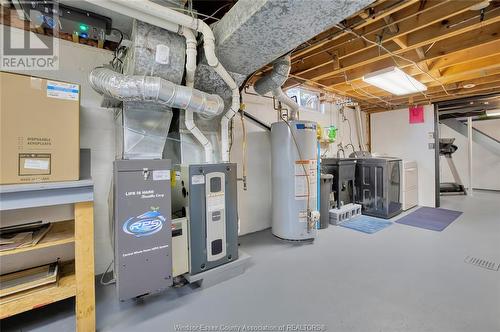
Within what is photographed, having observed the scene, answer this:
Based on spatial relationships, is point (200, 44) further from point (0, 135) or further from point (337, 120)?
point (337, 120)

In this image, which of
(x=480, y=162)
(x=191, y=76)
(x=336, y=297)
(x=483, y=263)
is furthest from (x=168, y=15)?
(x=480, y=162)

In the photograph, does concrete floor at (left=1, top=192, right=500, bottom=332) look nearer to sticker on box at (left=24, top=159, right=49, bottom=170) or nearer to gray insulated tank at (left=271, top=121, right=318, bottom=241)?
gray insulated tank at (left=271, top=121, right=318, bottom=241)

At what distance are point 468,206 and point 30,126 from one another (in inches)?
281

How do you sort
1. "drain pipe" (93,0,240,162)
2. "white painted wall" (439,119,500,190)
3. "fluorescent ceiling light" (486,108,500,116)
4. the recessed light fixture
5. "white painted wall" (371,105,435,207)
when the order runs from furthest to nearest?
"white painted wall" (439,119,500,190) < "fluorescent ceiling light" (486,108,500,116) < "white painted wall" (371,105,435,207) < the recessed light fixture < "drain pipe" (93,0,240,162)

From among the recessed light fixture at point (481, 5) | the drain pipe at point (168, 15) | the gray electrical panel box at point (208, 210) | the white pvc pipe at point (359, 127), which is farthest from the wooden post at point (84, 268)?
the white pvc pipe at point (359, 127)

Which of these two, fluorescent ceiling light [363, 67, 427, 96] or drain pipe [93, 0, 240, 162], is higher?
fluorescent ceiling light [363, 67, 427, 96]

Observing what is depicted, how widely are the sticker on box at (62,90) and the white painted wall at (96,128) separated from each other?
0.72 m

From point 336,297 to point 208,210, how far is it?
129cm

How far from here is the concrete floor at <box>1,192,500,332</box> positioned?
61.3 inches

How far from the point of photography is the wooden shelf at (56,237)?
135cm

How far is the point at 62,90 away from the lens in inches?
56.4

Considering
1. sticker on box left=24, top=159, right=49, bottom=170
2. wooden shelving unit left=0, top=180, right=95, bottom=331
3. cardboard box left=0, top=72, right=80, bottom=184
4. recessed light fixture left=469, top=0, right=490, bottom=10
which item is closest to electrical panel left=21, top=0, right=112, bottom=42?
cardboard box left=0, top=72, right=80, bottom=184

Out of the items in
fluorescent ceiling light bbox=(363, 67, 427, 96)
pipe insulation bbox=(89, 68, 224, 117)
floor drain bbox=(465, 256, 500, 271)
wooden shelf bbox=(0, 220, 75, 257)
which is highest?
fluorescent ceiling light bbox=(363, 67, 427, 96)

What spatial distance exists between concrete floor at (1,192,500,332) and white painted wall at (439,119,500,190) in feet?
19.1
